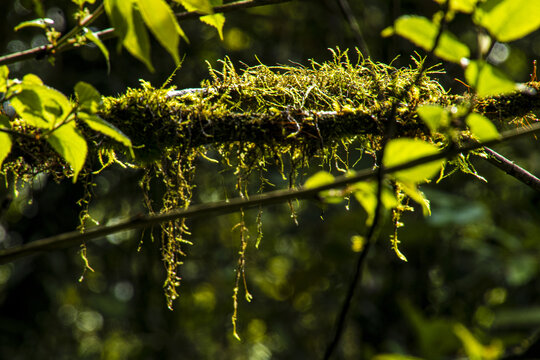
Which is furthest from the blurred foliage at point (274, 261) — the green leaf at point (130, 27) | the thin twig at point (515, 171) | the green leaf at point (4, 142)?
the green leaf at point (130, 27)

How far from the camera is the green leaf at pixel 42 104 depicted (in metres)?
0.61

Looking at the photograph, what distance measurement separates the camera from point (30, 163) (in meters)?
0.92

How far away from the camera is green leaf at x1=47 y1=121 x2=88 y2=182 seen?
2.06ft

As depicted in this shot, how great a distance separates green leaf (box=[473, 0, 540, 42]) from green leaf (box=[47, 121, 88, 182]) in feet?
1.55

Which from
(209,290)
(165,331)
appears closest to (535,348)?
(165,331)

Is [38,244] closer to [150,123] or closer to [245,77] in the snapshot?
[150,123]

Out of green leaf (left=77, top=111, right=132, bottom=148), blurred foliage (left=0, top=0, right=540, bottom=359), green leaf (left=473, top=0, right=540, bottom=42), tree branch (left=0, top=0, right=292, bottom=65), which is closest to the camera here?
green leaf (left=473, top=0, right=540, bottom=42)

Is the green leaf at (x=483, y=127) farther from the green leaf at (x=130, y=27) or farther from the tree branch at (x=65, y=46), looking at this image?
the tree branch at (x=65, y=46)

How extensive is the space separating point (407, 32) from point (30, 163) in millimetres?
709

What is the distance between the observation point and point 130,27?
53 centimetres

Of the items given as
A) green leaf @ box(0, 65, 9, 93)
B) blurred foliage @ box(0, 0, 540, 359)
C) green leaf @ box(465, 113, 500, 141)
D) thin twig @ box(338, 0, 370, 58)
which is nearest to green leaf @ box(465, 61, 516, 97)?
green leaf @ box(465, 113, 500, 141)

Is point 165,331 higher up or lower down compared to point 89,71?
lower down

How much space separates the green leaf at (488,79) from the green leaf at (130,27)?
0.32 meters

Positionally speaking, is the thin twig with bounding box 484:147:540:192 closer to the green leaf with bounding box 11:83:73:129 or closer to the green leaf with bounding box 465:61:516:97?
the green leaf with bounding box 465:61:516:97
